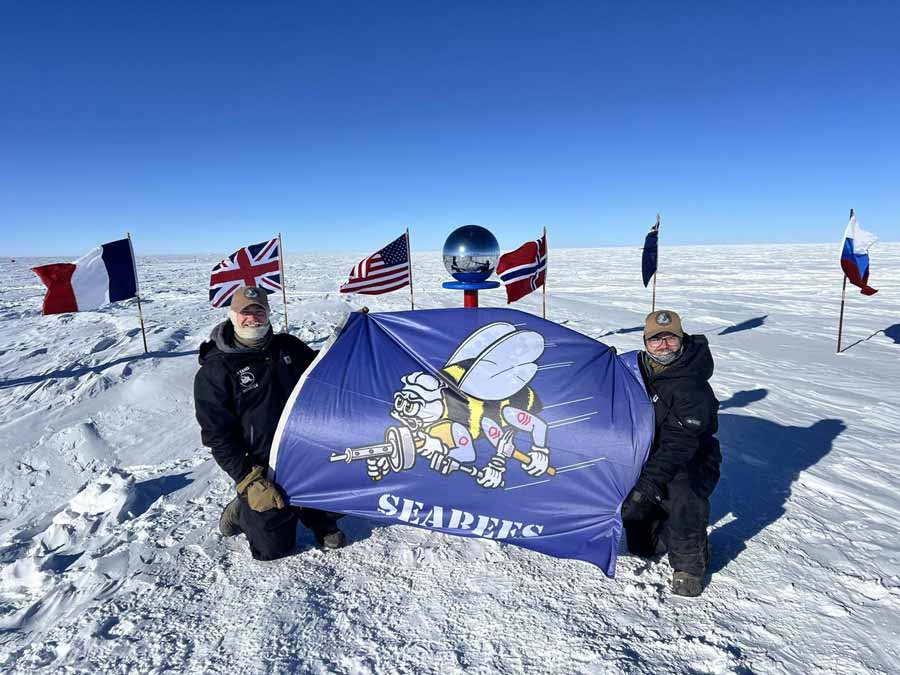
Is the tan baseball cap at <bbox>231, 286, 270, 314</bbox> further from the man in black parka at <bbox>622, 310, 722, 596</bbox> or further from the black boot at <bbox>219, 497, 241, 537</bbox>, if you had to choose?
the man in black parka at <bbox>622, 310, 722, 596</bbox>

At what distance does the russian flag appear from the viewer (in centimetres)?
878

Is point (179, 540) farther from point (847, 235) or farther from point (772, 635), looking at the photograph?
point (847, 235)

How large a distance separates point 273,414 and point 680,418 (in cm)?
259

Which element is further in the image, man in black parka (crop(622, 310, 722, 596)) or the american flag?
the american flag

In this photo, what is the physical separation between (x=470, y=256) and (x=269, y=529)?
2595 millimetres

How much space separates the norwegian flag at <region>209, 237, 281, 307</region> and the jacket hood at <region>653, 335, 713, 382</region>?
7.10 metres

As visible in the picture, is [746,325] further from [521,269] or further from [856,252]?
[521,269]

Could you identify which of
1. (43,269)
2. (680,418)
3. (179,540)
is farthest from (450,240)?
(43,269)

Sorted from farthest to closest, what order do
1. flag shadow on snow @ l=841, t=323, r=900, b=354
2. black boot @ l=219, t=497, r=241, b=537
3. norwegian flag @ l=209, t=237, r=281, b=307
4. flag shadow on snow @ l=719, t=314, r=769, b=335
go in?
flag shadow on snow @ l=719, t=314, r=769, b=335, flag shadow on snow @ l=841, t=323, r=900, b=354, norwegian flag @ l=209, t=237, r=281, b=307, black boot @ l=219, t=497, r=241, b=537

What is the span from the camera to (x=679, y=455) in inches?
118

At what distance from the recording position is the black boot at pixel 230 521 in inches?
136

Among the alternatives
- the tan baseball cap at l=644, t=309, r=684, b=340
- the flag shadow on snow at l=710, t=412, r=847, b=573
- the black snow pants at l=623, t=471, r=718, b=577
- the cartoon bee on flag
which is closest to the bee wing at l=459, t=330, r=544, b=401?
the cartoon bee on flag

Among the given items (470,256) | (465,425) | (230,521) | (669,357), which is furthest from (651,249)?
(230,521)

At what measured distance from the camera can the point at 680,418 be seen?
3.04 metres
